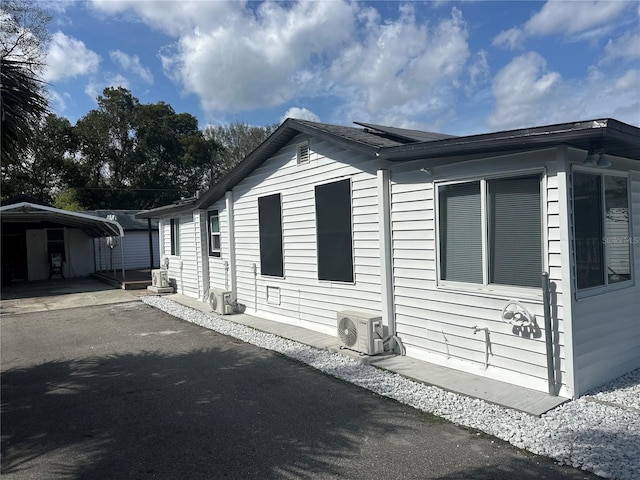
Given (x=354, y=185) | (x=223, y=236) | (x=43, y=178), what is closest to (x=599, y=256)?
(x=354, y=185)

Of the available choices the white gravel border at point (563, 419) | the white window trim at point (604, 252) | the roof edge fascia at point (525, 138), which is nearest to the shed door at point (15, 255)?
the white gravel border at point (563, 419)

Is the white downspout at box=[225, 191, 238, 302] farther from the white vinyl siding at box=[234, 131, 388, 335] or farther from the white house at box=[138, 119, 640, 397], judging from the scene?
the white house at box=[138, 119, 640, 397]

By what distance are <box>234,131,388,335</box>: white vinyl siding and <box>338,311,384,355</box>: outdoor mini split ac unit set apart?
42 cm

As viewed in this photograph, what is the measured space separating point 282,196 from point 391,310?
342cm

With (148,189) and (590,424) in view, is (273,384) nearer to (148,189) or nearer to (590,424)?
(590,424)

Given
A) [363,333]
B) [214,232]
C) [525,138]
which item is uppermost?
[525,138]

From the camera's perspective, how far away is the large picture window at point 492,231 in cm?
464

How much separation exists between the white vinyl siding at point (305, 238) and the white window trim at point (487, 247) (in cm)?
112

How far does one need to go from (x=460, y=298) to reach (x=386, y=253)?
126 centimetres

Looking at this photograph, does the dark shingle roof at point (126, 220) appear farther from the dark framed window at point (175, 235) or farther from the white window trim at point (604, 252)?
the white window trim at point (604, 252)

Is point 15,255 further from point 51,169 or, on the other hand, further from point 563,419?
A: point 563,419

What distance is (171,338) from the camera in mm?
8117

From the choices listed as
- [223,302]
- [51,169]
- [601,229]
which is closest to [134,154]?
[51,169]

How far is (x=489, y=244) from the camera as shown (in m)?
4.96
